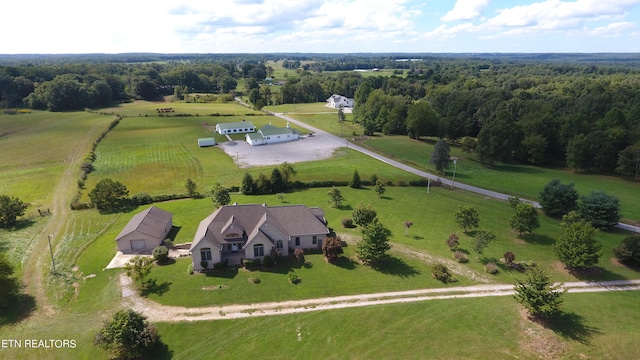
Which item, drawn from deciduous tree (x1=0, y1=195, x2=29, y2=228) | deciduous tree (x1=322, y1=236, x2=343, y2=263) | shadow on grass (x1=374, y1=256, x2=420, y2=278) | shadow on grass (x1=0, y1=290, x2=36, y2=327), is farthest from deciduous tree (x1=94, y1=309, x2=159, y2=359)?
deciduous tree (x1=0, y1=195, x2=29, y2=228)

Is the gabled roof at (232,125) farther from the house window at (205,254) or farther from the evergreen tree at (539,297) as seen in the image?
the evergreen tree at (539,297)

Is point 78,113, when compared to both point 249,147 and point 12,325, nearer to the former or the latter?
point 249,147

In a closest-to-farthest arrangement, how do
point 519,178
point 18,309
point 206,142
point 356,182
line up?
point 18,309 < point 356,182 < point 519,178 < point 206,142

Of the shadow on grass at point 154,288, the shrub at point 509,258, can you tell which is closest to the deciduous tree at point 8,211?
the shadow on grass at point 154,288

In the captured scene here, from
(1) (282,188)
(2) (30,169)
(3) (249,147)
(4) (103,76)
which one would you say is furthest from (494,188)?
(4) (103,76)

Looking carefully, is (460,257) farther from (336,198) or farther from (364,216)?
(336,198)

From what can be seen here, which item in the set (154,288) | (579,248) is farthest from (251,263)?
(579,248)
